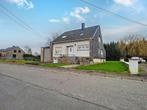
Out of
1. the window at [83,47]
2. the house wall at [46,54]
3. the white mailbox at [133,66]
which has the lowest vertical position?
the white mailbox at [133,66]

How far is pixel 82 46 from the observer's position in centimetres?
2858

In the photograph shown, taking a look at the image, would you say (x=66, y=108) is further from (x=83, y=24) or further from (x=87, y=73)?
(x=83, y=24)

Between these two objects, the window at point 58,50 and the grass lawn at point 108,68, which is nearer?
the grass lawn at point 108,68

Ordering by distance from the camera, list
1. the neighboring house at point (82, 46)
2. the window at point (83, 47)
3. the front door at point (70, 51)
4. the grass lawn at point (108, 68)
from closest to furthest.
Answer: the grass lawn at point (108, 68) < the neighboring house at point (82, 46) < the window at point (83, 47) < the front door at point (70, 51)

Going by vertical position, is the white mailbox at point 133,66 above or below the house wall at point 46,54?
below

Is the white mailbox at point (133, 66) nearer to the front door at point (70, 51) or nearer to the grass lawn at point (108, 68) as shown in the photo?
the grass lawn at point (108, 68)

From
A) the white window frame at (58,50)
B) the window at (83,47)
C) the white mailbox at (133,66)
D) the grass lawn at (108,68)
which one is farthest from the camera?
the white window frame at (58,50)

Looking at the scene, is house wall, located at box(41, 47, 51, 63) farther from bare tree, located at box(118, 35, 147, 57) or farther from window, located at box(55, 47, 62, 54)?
bare tree, located at box(118, 35, 147, 57)

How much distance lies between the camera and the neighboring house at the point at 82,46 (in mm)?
27734

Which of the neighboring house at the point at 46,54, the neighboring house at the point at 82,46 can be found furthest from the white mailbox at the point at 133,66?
the neighboring house at the point at 46,54

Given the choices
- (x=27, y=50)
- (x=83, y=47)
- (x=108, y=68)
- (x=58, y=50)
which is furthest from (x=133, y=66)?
(x=27, y=50)

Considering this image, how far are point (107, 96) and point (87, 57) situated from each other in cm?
2063

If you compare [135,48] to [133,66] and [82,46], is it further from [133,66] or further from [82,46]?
[133,66]

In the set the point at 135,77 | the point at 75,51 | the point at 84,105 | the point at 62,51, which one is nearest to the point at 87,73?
the point at 135,77
